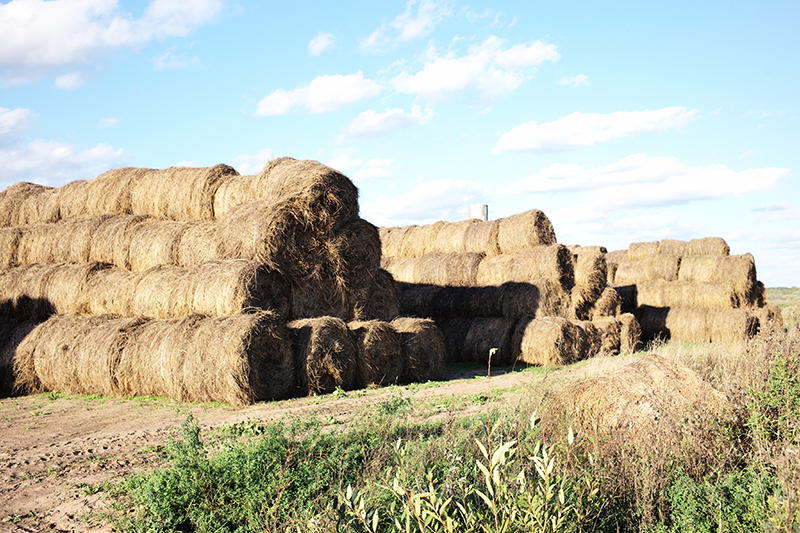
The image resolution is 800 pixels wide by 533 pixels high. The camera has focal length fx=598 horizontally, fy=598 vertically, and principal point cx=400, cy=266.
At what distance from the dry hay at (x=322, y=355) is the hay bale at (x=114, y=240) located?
5.20 meters

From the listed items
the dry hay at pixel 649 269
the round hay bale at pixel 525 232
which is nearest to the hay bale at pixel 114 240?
the round hay bale at pixel 525 232

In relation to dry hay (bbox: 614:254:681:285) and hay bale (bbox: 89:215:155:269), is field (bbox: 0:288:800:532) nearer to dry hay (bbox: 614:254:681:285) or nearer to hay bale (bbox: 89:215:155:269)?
hay bale (bbox: 89:215:155:269)

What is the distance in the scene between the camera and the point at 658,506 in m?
4.81

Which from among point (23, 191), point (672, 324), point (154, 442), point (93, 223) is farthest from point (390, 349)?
point (23, 191)

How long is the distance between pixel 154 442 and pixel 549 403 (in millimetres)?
4976

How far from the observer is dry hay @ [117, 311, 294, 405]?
957 cm

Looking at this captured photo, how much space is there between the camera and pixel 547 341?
13719 millimetres

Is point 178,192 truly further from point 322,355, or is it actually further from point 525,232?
point 525,232

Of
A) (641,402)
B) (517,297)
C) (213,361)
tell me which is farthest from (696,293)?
Result: (213,361)

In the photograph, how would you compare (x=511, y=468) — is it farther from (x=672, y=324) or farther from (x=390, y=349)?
(x=672, y=324)

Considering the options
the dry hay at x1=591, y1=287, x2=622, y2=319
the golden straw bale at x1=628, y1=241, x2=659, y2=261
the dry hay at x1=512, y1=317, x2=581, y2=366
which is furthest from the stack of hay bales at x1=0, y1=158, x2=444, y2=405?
the golden straw bale at x1=628, y1=241, x2=659, y2=261

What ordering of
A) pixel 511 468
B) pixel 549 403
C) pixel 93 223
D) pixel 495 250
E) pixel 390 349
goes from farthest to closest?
1. pixel 495 250
2. pixel 93 223
3. pixel 390 349
4. pixel 549 403
5. pixel 511 468

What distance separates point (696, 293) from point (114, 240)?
15.8 meters

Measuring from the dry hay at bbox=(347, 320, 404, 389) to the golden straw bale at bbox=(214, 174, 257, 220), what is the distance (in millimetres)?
3667
